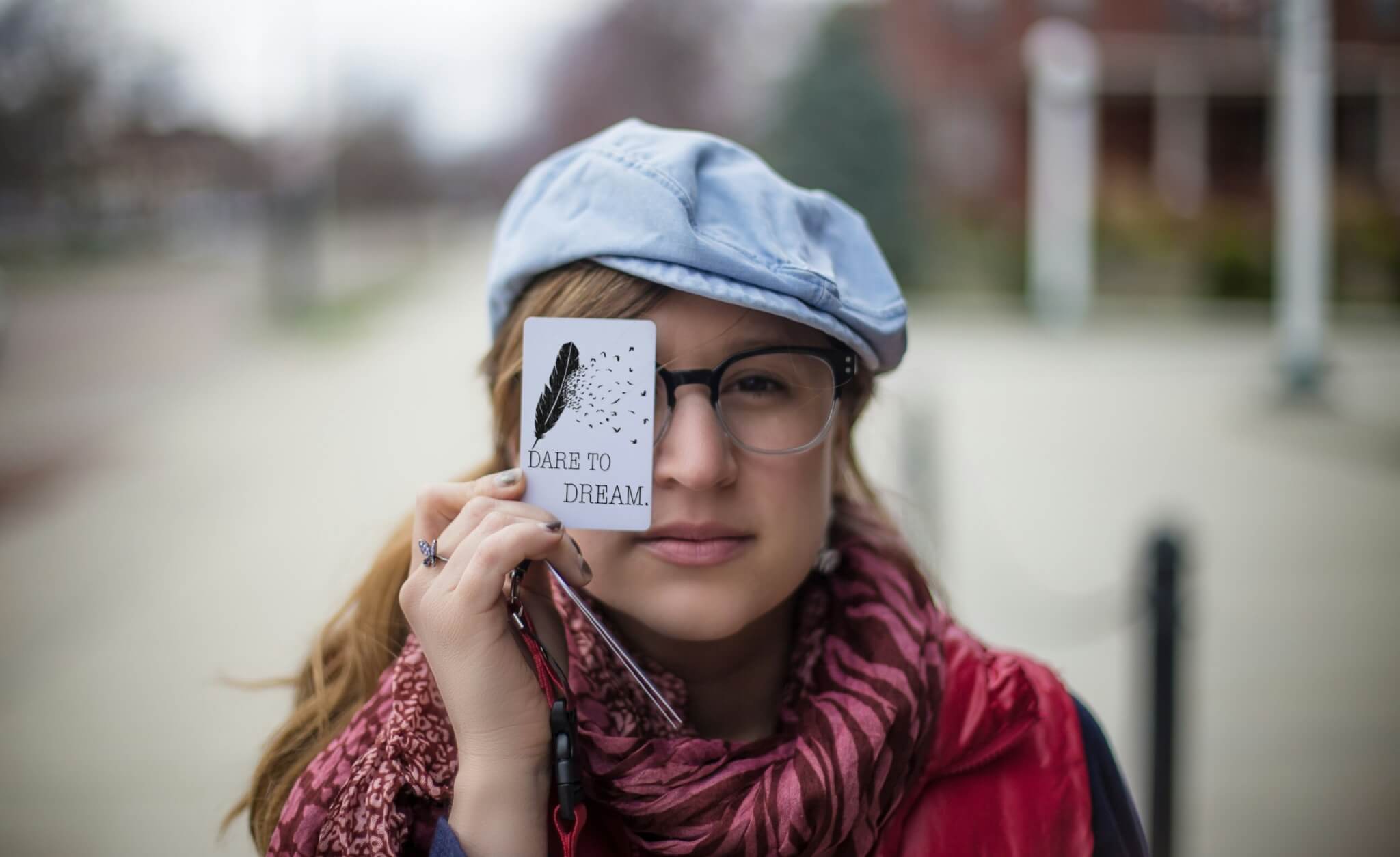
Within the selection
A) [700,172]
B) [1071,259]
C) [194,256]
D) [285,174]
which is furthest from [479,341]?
[700,172]

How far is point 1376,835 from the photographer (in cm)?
368

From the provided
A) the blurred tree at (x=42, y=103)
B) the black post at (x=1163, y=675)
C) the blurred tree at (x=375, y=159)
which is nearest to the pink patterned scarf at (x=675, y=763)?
the black post at (x=1163, y=675)

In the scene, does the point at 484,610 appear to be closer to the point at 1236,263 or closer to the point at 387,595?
the point at 387,595

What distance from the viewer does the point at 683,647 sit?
163cm

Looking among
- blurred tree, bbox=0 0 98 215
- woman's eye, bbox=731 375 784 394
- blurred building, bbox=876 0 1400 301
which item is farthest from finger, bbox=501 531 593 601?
blurred building, bbox=876 0 1400 301

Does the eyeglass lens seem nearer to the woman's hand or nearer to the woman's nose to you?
the woman's nose

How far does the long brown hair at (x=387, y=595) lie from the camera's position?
145 cm

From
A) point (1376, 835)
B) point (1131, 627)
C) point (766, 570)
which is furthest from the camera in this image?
point (1131, 627)

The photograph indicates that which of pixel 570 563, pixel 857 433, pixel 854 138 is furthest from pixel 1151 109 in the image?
pixel 570 563

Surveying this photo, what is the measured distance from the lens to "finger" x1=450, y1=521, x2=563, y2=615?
1280 mm

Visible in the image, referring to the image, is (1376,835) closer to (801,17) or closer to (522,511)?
(522,511)

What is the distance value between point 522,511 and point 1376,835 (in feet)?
12.2

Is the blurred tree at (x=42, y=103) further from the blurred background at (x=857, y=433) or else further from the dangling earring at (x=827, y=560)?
the dangling earring at (x=827, y=560)

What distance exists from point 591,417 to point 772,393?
0.28 m
